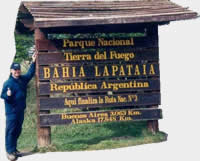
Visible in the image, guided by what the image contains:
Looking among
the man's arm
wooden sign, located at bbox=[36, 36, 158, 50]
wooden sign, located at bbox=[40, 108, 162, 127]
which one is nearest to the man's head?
the man's arm

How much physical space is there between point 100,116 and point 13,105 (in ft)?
7.18

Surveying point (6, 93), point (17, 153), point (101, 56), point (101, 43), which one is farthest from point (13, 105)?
point (101, 43)

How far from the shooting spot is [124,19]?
11.8 m

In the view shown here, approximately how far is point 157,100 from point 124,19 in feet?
8.50

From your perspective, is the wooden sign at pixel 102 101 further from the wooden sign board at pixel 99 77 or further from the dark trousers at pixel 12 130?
the dark trousers at pixel 12 130

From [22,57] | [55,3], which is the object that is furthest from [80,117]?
[22,57]

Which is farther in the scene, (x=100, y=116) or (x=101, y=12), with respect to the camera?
(x=100, y=116)

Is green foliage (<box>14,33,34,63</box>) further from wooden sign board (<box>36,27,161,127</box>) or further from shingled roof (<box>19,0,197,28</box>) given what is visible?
wooden sign board (<box>36,27,161,127</box>)

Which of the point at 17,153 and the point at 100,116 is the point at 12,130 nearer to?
the point at 17,153

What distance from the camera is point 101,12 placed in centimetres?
1259

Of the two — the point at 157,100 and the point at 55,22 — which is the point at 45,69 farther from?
the point at 157,100

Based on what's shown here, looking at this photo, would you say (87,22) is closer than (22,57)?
Yes

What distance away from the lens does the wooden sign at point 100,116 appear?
12.6 m

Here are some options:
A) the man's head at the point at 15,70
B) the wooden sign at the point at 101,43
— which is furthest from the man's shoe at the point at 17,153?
the wooden sign at the point at 101,43
